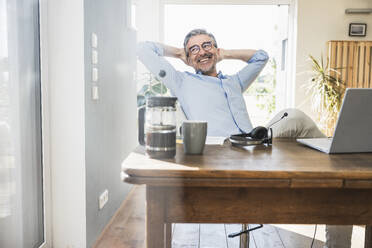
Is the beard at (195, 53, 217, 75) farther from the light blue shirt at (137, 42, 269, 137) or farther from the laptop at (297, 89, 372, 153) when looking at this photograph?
the laptop at (297, 89, 372, 153)

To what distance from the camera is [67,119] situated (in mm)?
2072

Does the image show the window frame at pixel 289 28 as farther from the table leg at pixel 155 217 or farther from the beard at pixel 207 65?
the table leg at pixel 155 217

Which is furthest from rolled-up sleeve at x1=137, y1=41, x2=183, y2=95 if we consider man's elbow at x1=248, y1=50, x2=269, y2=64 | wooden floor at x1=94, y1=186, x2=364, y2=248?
wooden floor at x1=94, y1=186, x2=364, y2=248

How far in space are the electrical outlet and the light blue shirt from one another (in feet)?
2.56

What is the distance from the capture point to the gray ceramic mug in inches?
50.7

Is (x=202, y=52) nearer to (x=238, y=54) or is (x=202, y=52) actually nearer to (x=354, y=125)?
(x=238, y=54)

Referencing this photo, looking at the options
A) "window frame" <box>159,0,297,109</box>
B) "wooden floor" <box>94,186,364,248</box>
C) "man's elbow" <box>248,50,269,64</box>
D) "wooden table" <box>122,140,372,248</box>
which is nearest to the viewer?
"wooden table" <box>122,140,372,248</box>

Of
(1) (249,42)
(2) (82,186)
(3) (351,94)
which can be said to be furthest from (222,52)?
(1) (249,42)

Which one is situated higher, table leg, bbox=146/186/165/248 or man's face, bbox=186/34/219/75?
man's face, bbox=186/34/219/75

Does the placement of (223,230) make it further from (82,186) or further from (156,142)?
(156,142)

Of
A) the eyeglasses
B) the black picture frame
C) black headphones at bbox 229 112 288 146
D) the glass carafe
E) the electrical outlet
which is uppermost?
the black picture frame

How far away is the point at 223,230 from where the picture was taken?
2596mm

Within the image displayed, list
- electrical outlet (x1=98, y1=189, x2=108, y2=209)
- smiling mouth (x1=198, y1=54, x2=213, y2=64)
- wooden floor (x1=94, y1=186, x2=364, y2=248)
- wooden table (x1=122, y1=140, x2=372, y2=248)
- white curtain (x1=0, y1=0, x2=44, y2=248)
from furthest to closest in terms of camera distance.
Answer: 1. smiling mouth (x1=198, y1=54, x2=213, y2=64)
2. electrical outlet (x1=98, y1=189, x2=108, y2=209)
3. wooden floor (x1=94, y1=186, x2=364, y2=248)
4. white curtain (x1=0, y1=0, x2=44, y2=248)
5. wooden table (x1=122, y1=140, x2=372, y2=248)

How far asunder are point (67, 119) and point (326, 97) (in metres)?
3.55
